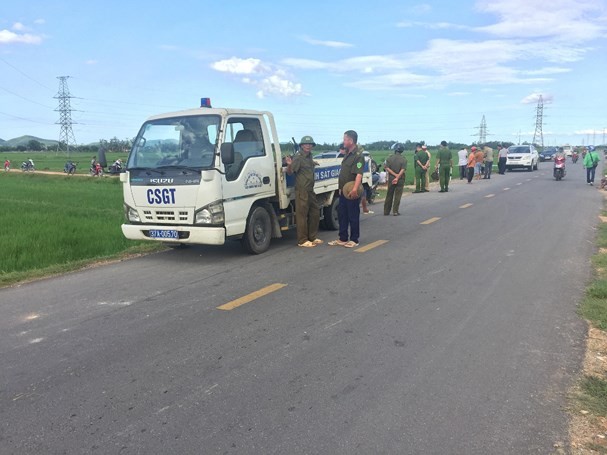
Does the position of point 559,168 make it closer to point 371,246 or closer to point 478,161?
point 478,161

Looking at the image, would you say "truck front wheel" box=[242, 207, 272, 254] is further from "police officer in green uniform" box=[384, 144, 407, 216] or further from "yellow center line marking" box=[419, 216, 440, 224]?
"police officer in green uniform" box=[384, 144, 407, 216]

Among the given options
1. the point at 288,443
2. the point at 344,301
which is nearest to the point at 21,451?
the point at 288,443

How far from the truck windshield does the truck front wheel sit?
1.27 m

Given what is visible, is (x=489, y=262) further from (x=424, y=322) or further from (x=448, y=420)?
(x=448, y=420)

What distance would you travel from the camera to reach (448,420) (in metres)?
3.19

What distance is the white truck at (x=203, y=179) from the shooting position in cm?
729

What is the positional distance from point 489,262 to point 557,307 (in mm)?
2073

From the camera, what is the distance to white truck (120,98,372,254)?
287 inches

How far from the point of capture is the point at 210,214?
7.28 metres

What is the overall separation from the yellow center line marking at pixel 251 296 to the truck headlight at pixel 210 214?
158 cm

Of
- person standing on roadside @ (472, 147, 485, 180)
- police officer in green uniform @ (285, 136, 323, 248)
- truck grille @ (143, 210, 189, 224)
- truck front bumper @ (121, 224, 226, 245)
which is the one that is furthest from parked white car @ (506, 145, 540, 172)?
truck grille @ (143, 210, 189, 224)

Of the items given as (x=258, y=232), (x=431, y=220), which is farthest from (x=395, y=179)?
(x=258, y=232)

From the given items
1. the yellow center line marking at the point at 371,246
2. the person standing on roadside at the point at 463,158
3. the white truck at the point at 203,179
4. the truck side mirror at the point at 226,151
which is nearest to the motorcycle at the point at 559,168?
the person standing on roadside at the point at 463,158

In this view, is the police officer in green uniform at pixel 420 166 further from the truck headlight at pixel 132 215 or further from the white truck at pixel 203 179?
the truck headlight at pixel 132 215
